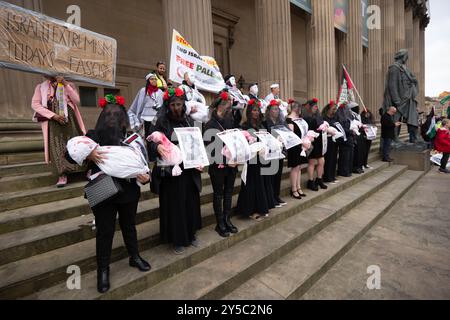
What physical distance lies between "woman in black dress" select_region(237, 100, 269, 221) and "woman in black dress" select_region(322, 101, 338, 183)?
2.74 m

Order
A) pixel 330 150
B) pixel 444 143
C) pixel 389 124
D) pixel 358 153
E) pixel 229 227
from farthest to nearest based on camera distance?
pixel 444 143, pixel 389 124, pixel 358 153, pixel 330 150, pixel 229 227

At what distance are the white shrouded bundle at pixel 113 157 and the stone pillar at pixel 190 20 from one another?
4104 mm

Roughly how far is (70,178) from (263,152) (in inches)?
120

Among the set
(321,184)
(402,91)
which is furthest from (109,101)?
(402,91)

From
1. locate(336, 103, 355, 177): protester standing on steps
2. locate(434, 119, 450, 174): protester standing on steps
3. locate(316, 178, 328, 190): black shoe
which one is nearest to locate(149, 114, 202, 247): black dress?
locate(316, 178, 328, 190): black shoe

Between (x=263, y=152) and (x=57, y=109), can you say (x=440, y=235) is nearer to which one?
(x=263, y=152)

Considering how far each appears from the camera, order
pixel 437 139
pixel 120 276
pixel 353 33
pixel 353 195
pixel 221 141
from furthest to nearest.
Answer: pixel 353 33, pixel 437 139, pixel 353 195, pixel 221 141, pixel 120 276

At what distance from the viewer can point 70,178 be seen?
3.83 meters

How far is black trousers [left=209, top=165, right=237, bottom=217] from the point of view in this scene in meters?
3.17

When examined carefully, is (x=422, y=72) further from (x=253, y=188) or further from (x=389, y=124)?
(x=253, y=188)

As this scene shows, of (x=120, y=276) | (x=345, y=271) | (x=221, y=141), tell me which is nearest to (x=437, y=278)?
(x=345, y=271)

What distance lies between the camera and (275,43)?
25.8 ft

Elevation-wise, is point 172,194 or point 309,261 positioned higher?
point 172,194

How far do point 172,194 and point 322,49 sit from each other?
9.92 metres
